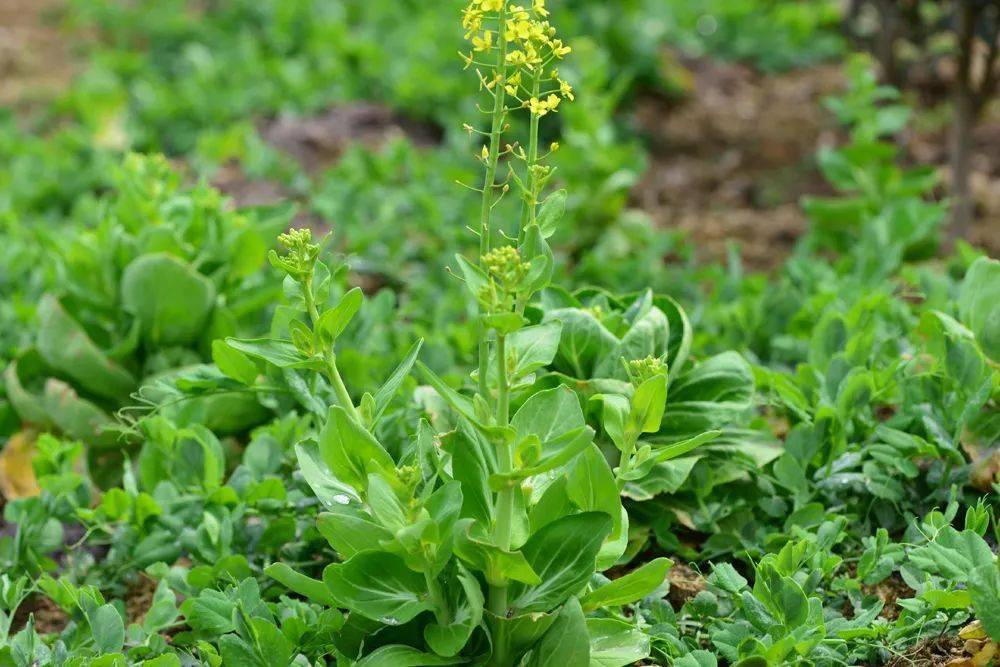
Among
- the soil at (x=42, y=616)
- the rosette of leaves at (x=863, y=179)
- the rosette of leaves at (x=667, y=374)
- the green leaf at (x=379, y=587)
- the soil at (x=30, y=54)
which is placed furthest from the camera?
the soil at (x=30, y=54)

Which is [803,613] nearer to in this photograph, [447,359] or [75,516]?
[447,359]

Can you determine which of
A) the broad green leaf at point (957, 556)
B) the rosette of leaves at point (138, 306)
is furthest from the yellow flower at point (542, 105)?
the rosette of leaves at point (138, 306)

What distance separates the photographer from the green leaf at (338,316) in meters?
2.05

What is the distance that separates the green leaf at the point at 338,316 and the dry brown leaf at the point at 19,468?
1340 millimetres

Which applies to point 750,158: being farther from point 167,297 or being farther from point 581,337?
point 581,337

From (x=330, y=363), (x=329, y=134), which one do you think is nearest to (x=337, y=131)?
(x=329, y=134)

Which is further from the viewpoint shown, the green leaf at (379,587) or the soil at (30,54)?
the soil at (30,54)

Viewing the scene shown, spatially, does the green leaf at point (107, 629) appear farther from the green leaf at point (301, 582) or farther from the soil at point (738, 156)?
the soil at point (738, 156)

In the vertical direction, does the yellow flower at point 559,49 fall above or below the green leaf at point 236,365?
above

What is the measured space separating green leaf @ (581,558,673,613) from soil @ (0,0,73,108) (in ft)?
16.7

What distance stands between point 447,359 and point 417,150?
240 cm

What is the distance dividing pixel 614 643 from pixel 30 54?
6000mm

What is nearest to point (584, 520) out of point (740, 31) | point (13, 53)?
point (740, 31)

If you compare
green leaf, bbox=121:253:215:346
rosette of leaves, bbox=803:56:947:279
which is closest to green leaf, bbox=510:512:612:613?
green leaf, bbox=121:253:215:346
